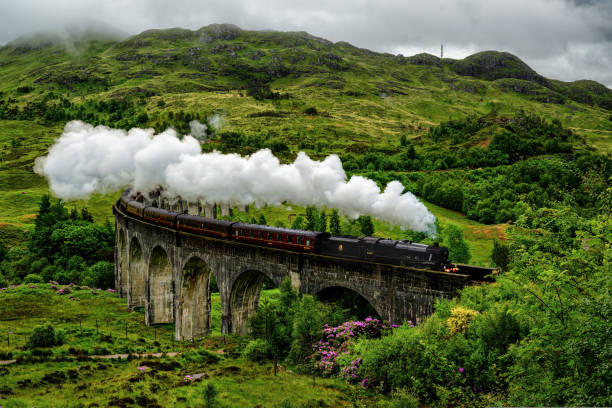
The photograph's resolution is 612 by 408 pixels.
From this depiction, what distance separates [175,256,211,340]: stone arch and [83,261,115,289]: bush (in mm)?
30918

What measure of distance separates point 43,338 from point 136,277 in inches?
779

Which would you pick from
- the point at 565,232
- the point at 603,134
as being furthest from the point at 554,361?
the point at 603,134

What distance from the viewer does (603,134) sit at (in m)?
179

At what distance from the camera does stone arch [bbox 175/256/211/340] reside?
3916 centimetres

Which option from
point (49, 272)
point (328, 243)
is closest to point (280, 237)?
point (328, 243)

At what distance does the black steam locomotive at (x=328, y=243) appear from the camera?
2364cm

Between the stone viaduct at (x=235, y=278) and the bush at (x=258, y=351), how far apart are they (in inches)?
172

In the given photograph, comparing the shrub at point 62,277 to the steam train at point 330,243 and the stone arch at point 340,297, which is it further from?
the stone arch at point 340,297

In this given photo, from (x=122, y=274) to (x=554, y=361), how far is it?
2335 inches

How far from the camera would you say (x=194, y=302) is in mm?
40969

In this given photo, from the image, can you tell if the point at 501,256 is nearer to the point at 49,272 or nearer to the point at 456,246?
the point at 456,246

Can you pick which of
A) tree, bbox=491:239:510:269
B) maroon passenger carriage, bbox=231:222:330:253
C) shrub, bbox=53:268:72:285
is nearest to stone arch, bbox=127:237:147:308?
shrub, bbox=53:268:72:285

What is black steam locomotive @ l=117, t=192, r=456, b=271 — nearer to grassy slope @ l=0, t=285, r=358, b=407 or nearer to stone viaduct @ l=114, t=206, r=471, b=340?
stone viaduct @ l=114, t=206, r=471, b=340

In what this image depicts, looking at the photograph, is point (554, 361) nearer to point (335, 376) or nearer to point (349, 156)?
point (335, 376)
